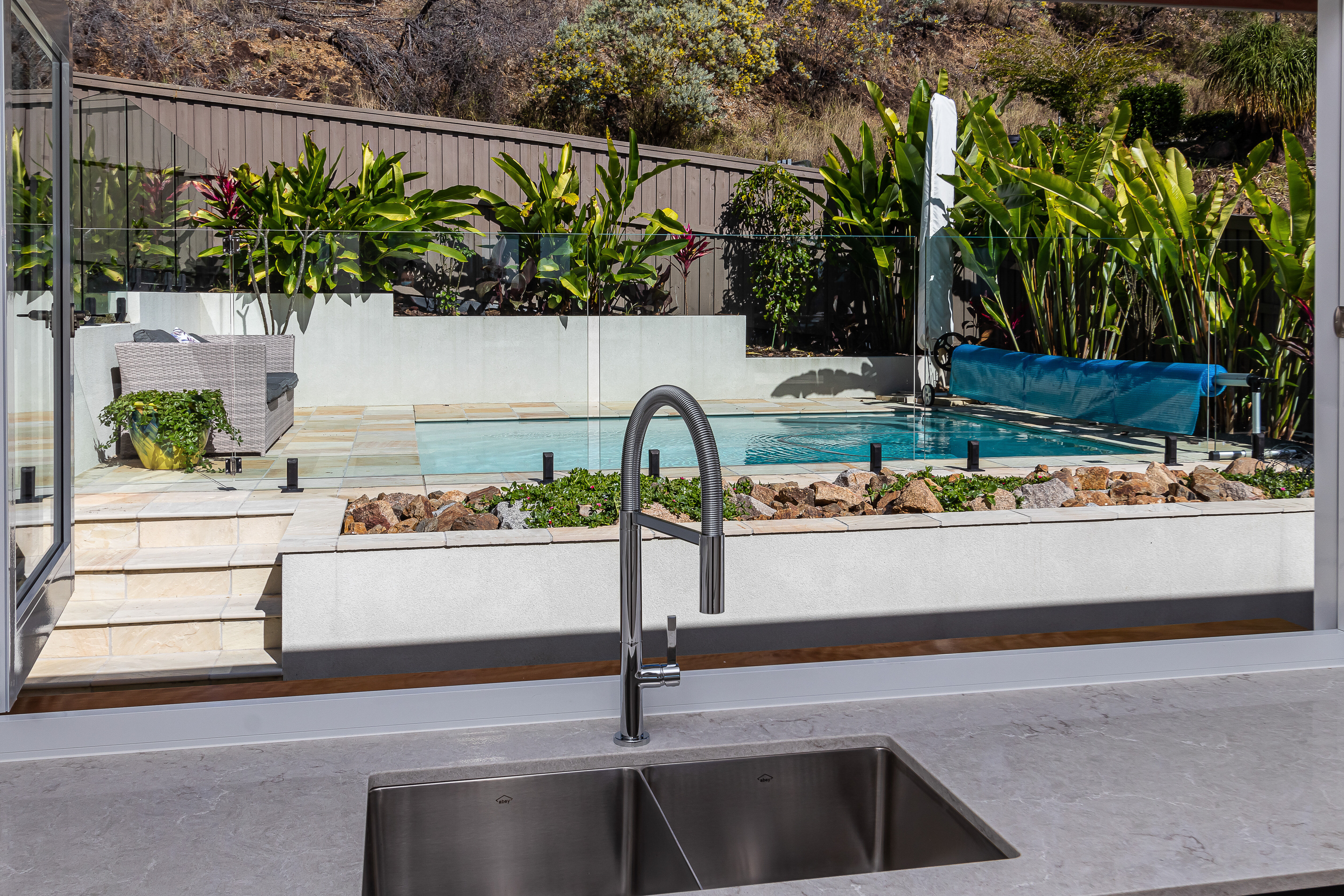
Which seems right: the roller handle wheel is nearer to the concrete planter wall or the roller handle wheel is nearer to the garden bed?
the garden bed

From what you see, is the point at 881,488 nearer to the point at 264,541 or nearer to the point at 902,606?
the point at 902,606

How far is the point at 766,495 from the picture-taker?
14.7 feet

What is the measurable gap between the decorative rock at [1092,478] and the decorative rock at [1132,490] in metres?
0.11

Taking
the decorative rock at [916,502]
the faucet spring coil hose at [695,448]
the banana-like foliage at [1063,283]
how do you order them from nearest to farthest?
the faucet spring coil hose at [695,448] < the decorative rock at [916,502] < the banana-like foliage at [1063,283]

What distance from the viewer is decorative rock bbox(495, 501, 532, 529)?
384 centimetres

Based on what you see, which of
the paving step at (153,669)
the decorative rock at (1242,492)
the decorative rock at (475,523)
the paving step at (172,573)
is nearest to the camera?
the paving step at (153,669)

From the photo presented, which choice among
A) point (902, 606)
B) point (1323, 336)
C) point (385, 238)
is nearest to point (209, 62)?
point (385, 238)

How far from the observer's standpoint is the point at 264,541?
389cm

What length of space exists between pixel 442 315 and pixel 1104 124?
11.8 m

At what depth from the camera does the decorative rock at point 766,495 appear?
14.6 ft

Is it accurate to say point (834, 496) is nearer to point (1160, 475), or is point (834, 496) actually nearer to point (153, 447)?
point (1160, 475)

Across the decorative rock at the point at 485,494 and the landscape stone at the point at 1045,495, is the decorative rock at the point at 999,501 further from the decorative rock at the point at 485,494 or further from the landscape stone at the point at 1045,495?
the decorative rock at the point at 485,494

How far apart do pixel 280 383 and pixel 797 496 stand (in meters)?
2.03

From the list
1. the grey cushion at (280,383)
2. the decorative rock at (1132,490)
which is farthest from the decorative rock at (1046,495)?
the grey cushion at (280,383)
